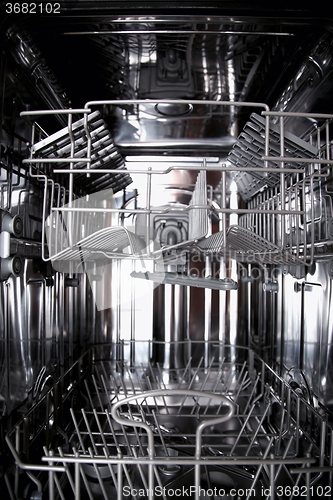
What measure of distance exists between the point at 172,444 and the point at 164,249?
1.73 ft

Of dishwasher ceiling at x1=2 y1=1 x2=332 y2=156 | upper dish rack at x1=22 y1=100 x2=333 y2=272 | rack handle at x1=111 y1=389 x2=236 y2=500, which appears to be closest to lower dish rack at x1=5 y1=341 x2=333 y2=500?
rack handle at x1=111 y1=389 x2=236 y2=500

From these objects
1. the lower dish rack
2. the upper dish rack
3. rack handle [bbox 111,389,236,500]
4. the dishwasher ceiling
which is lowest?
the lower dish rack

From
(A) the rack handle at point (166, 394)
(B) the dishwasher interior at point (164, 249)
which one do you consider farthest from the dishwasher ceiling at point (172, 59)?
(A) the rack handle at point (166, 394)

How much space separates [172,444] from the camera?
0.92 metres

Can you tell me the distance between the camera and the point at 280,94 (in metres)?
1.02

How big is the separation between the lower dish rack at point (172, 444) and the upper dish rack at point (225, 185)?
321 mm

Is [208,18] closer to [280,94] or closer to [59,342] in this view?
[280,94]

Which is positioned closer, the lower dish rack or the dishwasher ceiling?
the lower dish rack

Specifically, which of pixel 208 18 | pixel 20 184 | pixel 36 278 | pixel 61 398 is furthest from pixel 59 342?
pixel 208 18

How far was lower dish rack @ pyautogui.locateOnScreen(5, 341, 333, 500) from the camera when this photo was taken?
1.94 feet

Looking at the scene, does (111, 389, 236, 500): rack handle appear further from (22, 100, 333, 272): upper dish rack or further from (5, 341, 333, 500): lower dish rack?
(22, 100, 333, 272): upper dish rack

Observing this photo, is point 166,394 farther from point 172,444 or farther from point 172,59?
point 172,59

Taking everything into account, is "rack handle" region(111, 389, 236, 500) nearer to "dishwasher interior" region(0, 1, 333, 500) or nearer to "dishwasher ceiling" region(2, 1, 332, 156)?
"dishwasher interior" region(0, 1, 333, 500)

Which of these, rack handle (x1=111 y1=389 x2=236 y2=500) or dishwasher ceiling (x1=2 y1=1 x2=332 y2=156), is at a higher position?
dishwasher ceiling (x1=2 y1=1 x2=332 y2=156)
